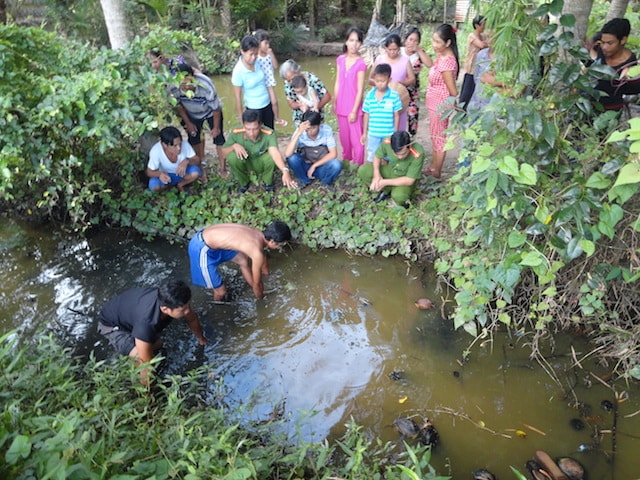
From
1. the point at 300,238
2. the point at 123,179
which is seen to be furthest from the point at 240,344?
the point at 123,179

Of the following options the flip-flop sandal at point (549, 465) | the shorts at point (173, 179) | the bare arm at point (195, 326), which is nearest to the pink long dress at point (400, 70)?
the shorts at point (173, 179)

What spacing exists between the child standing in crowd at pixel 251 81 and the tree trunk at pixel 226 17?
9541 mm

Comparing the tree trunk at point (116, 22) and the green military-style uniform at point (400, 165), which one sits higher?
the tree trunk at point (116, 22)

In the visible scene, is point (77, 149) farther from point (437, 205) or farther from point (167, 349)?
point (437, 205)

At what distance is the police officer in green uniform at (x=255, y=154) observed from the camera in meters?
5.44

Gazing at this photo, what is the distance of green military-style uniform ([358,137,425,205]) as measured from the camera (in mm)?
5035

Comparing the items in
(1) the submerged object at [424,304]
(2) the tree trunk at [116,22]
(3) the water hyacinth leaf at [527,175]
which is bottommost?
(1) the submerged object at [424,304]

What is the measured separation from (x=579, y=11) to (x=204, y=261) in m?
3.70

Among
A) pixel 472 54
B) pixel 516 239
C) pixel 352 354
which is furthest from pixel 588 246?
pixel 472 54

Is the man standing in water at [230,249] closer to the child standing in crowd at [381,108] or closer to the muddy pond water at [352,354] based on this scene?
the muddy pond water at [352,354]

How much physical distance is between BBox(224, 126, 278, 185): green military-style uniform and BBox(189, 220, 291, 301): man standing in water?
4.43 ft

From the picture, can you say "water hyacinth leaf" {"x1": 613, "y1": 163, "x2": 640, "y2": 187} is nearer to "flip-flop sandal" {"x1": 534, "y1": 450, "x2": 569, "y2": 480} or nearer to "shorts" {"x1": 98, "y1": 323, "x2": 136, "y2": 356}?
"flip-flop sandal" {"x1": 534, "y1": 450, "x2": 569, "y2": 480}

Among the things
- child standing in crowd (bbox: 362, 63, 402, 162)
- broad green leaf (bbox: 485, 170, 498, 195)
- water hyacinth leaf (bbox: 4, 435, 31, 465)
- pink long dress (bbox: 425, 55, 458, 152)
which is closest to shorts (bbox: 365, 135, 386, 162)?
child standing in crowd (bbox: 362, 63, 402, 162)

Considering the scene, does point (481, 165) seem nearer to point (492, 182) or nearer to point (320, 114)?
point (492, 182)
